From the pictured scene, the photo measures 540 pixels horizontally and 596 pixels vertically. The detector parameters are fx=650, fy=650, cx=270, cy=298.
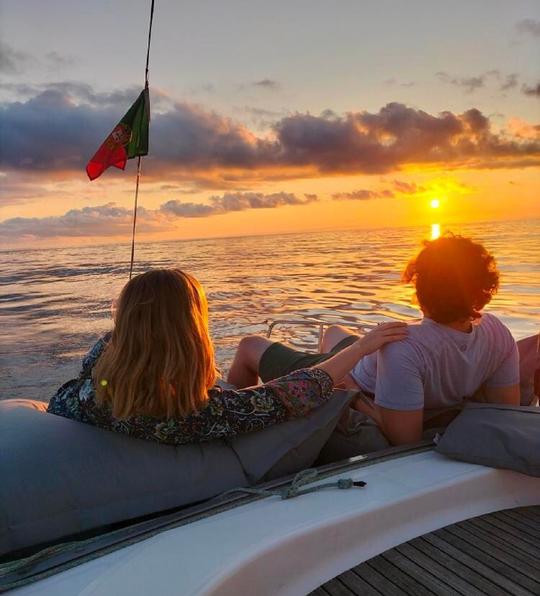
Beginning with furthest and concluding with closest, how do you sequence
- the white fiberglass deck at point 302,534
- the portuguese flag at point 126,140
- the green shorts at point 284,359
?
the portuguese flag at point 126,140, the green shorts at point 284,359, the white fiberglass deck at point 302,534

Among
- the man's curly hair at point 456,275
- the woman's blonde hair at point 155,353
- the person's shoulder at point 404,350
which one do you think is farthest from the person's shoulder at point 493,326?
the woman's blonde hair at point 155,353

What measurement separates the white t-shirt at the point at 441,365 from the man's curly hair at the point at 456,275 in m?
0.09

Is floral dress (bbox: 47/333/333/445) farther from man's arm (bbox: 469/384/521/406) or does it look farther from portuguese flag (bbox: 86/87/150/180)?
portuguese flag (bbox: 86/87/150/180)

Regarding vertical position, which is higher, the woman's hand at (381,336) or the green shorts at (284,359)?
the woman's hand at (381,336)

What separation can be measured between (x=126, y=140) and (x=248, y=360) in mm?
3352

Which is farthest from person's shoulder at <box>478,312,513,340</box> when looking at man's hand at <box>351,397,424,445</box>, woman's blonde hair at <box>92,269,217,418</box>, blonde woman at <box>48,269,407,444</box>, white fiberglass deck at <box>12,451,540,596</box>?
woman's blonde hair at <box>92,269,217,418</box>

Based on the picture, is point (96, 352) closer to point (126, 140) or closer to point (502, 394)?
point (502, 394)

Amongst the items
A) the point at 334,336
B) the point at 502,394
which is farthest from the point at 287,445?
the point at 334,336

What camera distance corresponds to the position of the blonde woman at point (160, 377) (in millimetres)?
1732

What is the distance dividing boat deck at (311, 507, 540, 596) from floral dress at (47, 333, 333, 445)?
0.49m

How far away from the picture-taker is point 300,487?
1.75m

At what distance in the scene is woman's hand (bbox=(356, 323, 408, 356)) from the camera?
208cm

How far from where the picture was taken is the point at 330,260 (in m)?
22.2

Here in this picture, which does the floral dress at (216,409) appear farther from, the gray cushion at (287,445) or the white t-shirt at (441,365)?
the white t-shirt at (441,365)
